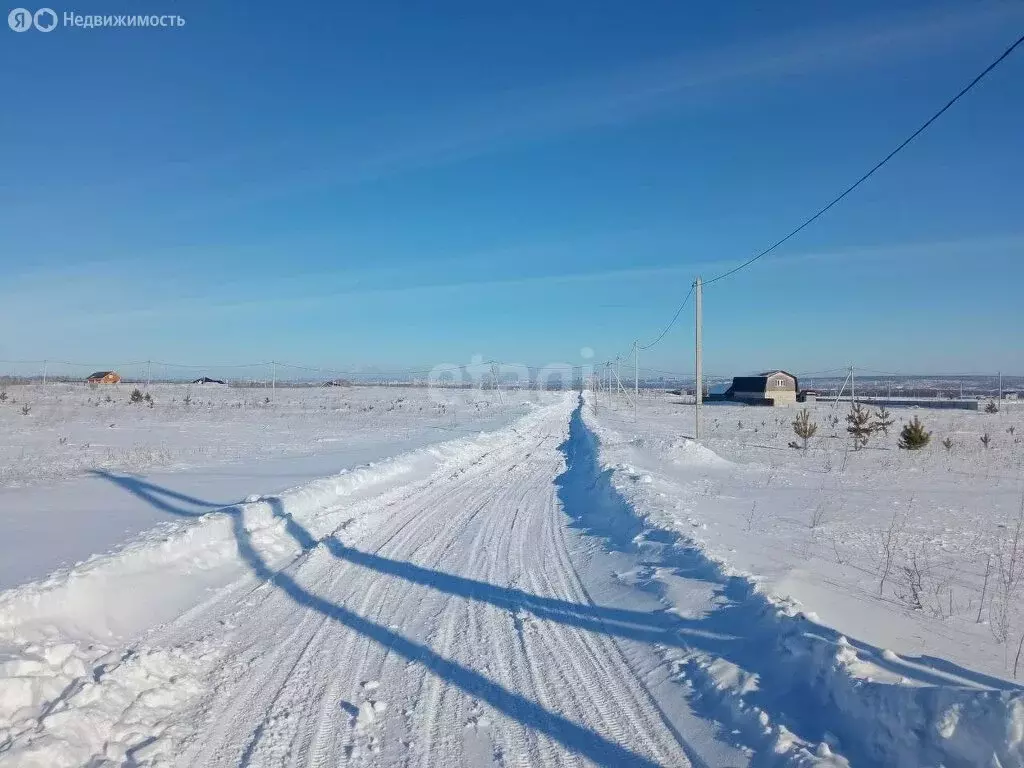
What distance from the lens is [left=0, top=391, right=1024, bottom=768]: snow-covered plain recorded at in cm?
402

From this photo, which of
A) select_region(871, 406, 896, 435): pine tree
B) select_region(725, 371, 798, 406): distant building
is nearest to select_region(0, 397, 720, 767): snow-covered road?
select_region(871, 406, 896, 435): pine tree

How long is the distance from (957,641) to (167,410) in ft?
160

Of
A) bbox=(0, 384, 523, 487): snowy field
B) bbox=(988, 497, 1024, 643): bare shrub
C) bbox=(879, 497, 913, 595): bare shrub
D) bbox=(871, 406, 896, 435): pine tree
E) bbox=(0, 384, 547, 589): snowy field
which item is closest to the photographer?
bbox=(988, 497, 1024, 643): bare shrub

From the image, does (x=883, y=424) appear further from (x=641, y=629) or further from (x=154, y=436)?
(x=154, y=436)

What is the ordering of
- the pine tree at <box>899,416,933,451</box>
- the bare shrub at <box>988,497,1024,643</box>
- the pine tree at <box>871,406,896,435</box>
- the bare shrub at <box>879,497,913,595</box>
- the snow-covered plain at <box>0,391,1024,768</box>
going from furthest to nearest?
the pine tree at <box>871,406,896,435</box>, the pine tree at <box>899,416,933,451</box>, the bare shrub at <box>879,497,913,595</box>, the bare shrub at <box>988,497,1024,643</box>, the snow-covered plain at <box>0,391,1024,768</box>

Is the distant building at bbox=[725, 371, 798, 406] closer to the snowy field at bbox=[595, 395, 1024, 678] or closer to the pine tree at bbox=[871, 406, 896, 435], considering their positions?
the pine tree at bbox=[871, 406, 896, 435]

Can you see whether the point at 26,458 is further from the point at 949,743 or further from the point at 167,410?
the point at 167,410

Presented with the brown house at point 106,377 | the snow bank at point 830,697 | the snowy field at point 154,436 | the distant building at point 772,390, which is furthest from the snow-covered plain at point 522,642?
the brown house at point 106,377

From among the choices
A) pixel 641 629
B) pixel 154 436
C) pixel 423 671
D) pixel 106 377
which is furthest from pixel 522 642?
pixel 106 377

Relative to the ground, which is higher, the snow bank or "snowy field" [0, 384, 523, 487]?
the snow bank

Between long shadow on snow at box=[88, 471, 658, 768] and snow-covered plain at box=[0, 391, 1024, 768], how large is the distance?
0.07 feet

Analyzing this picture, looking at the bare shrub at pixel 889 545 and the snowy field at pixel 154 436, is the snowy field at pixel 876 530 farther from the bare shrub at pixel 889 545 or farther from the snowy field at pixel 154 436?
the snowy field at pixel 154 436

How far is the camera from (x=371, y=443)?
25609mm

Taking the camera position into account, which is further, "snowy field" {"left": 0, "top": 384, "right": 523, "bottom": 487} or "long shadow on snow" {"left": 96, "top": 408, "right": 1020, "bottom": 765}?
"snowy field" {"left": 0, "top": 384, "right": 523, "bottom": 487}
